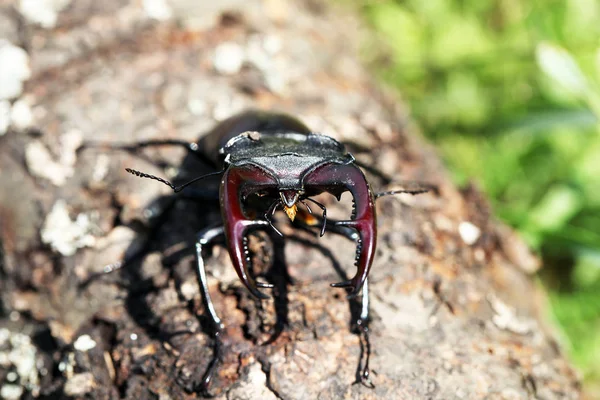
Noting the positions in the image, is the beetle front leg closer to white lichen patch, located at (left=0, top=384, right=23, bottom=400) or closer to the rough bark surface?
the rough bark surface

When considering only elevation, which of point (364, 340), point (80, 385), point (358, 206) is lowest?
point (80, 385)

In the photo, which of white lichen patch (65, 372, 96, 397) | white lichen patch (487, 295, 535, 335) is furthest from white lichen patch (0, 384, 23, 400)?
white lichen patch (487, 295, 535, 335)

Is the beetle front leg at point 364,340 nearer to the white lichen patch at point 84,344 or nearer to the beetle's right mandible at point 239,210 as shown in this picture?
the beetle's right mandible at point 239,210

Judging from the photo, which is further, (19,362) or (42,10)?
(42,10)

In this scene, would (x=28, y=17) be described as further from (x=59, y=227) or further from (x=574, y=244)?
(x=574, y=244)

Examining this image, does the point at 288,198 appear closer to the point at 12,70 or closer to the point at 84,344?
the point at 84,344

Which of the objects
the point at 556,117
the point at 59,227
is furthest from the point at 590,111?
the point at 59,227

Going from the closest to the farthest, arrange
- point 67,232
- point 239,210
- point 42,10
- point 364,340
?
point 239,210 → point 364,340 → point 67,232 → point 42,10

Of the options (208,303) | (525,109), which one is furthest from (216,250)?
(525,109)

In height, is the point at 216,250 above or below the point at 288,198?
below
